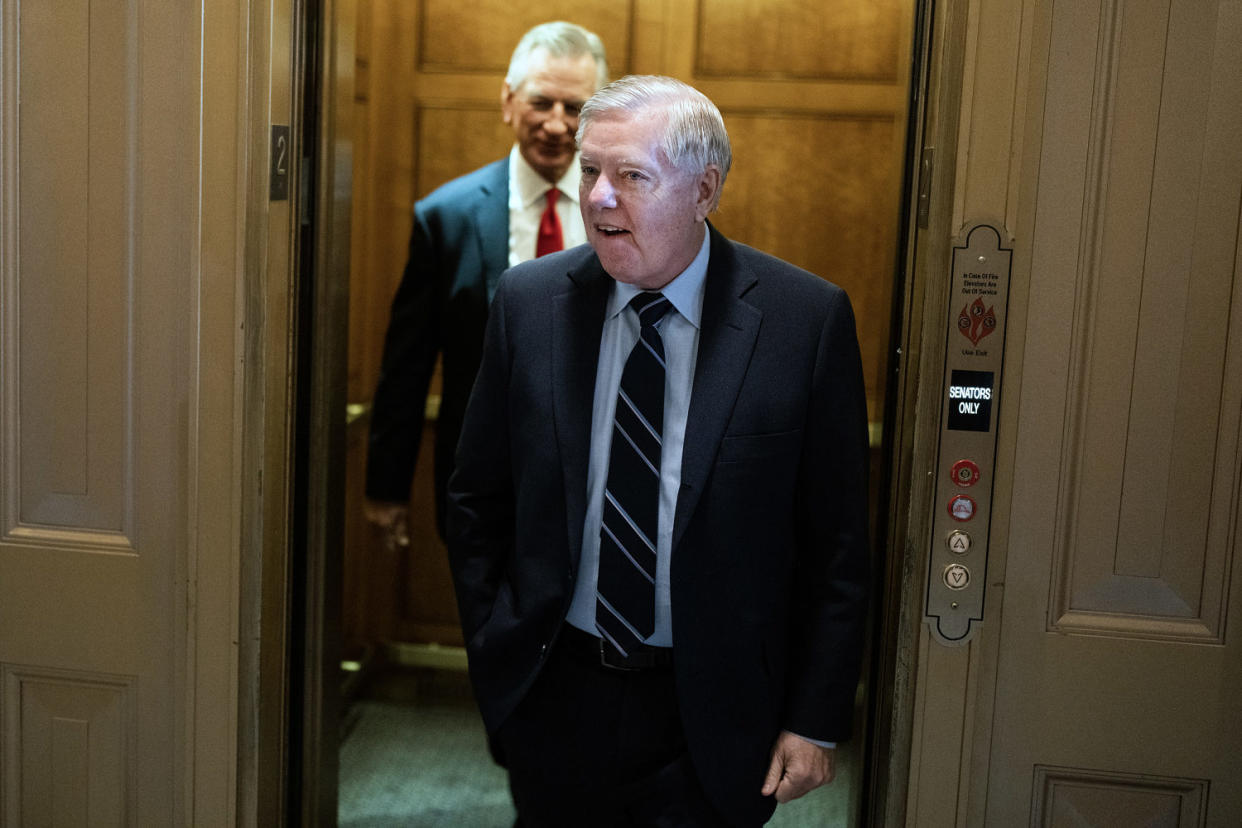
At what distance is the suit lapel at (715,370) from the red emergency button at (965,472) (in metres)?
0.41

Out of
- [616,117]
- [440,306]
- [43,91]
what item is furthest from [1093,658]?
[43,91]

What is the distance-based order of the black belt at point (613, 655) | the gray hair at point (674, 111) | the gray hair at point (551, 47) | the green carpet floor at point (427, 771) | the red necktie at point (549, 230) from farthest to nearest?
1. the green carpet floor at point (427, 771)
2. the red necktie at point (549, 230)
3. the gray hair at point (551, 47)
4. the black belt at point (613, 655)
5. the gray hair at point (674, 111)

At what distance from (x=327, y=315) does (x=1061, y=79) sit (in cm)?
128

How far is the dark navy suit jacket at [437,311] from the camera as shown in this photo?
2.87 m

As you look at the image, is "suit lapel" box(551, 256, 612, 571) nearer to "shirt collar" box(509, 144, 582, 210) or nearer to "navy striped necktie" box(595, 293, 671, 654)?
"navy striped necktie" box(595, 293, 671, 654)

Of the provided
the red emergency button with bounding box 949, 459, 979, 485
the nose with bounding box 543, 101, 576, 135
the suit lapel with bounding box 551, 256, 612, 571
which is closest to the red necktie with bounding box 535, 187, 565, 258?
the nose with bounding box 543, 101, 576, 135

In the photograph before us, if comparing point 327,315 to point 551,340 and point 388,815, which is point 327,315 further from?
point 388,815

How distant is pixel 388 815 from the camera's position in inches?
119

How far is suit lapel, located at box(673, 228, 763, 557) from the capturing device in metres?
1.73

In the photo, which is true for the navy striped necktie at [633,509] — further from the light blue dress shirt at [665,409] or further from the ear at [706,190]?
the ear at [706,190]

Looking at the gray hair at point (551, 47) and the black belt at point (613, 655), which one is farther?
the gray hair at point (551, 47)

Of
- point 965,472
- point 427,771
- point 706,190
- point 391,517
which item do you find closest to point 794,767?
point 965,472

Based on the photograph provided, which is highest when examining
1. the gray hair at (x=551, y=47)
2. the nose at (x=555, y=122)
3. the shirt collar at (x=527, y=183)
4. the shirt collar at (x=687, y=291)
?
the gray hair at (x=551, y=47)

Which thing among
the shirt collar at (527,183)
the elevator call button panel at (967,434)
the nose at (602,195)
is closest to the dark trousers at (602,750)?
the elevator call button panel at (967,434)
